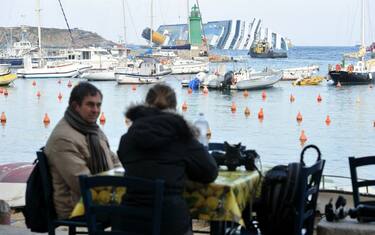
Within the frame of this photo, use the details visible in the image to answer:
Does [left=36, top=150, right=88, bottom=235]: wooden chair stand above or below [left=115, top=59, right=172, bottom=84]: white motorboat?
above

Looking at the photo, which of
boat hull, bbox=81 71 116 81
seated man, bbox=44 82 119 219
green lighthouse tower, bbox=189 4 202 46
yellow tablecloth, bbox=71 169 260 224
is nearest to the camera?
yellow tablecloth, bbox=71 169 260 224

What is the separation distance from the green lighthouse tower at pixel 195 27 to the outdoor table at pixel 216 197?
84686 millimetres

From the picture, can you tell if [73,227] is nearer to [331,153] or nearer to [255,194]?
[255,194]

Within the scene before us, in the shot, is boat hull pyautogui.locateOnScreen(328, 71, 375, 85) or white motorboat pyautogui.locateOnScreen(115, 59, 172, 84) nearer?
boat hull pyautogui.locateOnScreen(328, 71, 375, 85)

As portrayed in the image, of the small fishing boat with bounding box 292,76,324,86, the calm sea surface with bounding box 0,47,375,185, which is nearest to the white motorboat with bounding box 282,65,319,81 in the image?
the small fishing boat with bounding box 292,76,324,86

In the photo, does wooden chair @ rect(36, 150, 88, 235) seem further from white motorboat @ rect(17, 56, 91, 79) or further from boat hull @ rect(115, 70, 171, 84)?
white motorboat @ rect(17, 56, 91, 79)

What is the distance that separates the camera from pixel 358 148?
789 inches

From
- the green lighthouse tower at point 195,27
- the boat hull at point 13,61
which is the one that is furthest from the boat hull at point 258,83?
the boat hull at point 13,61

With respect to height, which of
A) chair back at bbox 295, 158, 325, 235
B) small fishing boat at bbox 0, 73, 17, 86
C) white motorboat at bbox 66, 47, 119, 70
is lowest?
small fishing boat at bbox 0, 73, 17, 86

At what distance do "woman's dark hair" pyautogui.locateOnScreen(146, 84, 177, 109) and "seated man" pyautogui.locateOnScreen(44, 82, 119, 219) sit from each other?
0.64 metres

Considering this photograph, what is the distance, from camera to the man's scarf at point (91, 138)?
4.28 m

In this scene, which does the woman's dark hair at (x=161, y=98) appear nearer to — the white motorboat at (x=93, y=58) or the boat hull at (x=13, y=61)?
the white motorboat at (x=93, y=58)

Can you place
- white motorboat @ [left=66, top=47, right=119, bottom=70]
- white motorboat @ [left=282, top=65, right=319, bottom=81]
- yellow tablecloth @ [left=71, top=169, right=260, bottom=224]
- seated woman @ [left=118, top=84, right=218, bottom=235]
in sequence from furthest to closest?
white motorboat @ [left=66, top=47, right=119, bottom=70] → white motorboat @ [left=282, top=65, right=319, bottom=81] → yellow tablecloth @ [left=71, top=169, right=260, bottom=224] → seated woman @ [left=118, top=84, right=218, bottom=235]

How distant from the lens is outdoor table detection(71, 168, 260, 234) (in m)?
3.69
